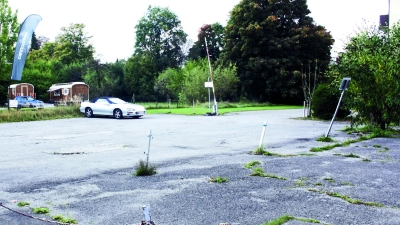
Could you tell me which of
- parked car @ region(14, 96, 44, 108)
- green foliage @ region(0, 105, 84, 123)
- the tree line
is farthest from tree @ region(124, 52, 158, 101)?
green foliage @ region(0, 105, 84, 123)

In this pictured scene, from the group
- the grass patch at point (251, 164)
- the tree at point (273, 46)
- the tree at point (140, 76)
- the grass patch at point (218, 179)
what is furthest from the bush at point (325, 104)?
the tree at point (140, 76)

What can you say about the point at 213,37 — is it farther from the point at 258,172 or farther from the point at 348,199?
the point at 348,199

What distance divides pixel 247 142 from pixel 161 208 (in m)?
7.97

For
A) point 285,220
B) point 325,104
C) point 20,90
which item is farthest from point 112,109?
point 20,90

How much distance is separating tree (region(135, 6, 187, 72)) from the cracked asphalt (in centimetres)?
5857

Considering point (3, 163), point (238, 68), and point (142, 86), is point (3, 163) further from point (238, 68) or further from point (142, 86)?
point (142, 86)

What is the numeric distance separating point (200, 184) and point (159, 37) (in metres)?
65.3

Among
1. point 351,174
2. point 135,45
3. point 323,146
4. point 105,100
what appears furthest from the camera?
point 135,45

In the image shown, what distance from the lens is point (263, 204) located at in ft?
18.7

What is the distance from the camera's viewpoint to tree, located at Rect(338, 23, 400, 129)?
15188mm

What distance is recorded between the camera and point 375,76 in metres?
15.4

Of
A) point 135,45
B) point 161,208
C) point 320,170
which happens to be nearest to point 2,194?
point 161,208

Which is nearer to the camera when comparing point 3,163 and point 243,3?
point 3,163

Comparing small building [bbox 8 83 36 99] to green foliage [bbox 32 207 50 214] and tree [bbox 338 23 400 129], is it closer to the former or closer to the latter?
tree [bbox 338 23 400 129]
